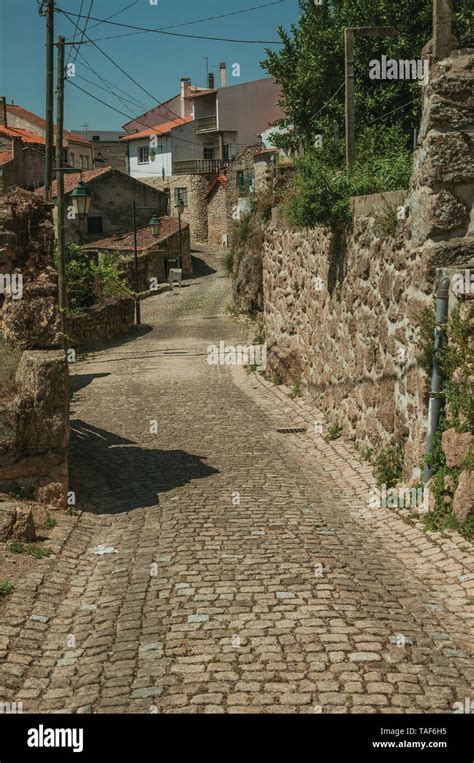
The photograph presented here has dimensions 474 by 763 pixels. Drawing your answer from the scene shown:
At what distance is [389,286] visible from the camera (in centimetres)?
1055

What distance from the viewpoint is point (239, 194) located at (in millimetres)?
44688

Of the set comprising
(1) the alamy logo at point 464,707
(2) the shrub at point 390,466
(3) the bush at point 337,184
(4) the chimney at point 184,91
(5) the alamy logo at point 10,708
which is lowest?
(5) the alamy logo at point 10,708

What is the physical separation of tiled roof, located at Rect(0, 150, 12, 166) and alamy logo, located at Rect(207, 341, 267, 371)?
985 inches

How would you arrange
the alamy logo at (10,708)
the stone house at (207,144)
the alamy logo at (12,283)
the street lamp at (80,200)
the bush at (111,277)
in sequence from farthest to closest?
the stone house at (207,144) < the bush at (111,277) < the street lamp at (80,200) < the alamy logo at (12,283) < the alamy logo at (10,708)

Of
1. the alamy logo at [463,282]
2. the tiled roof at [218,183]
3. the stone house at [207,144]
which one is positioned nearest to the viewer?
the alamy logo at [463,282]

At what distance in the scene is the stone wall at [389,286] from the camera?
29.2 feet

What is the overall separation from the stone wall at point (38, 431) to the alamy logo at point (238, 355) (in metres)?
10.1

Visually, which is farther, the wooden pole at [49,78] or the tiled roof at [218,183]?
the tiled roof at [218,183]

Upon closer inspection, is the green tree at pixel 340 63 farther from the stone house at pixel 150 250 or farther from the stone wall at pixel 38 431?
the stone wall at pixel 38 431

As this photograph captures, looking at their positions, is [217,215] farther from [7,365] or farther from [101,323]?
[7,365]

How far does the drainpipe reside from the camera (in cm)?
860

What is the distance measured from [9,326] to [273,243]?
9.36 metres

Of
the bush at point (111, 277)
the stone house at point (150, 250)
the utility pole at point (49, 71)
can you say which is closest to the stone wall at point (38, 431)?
the utility pole at point (49, 71)
